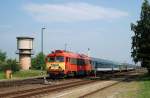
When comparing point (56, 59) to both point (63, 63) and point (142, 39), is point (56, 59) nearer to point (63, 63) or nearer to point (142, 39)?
point (63, 63)

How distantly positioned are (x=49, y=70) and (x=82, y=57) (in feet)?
38.3

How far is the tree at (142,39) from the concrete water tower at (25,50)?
164ft

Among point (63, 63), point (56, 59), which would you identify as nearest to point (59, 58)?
point (56, 59)

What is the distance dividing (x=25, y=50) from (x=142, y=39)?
55.5 meters

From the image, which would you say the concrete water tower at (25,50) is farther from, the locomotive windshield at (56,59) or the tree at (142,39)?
the locomotive windshield at (56,59)

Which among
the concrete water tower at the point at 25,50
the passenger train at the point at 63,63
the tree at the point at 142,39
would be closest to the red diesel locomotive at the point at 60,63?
the passenger train at the point at 63,63

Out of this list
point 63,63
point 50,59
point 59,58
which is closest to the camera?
point 63,63

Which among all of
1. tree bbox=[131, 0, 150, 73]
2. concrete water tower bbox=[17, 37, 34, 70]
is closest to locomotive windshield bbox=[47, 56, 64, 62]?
tree bbox=[131, 0, 150, 73]

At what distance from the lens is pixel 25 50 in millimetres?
110688

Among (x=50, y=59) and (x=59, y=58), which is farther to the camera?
(x=50, y=59)

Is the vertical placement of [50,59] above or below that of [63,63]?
above

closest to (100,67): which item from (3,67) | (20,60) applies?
(3,67)

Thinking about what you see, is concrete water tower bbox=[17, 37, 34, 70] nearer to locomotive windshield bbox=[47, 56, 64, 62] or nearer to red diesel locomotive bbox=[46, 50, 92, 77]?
red diesel locomotive bbox=[46, 50, 92, 77]

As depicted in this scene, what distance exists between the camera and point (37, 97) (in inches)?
987
